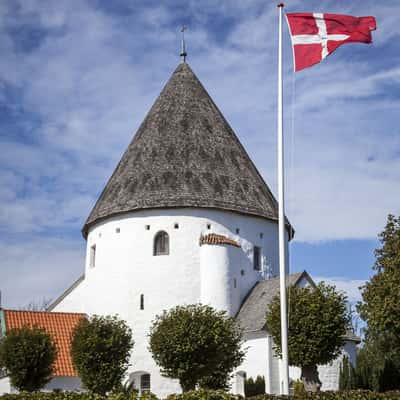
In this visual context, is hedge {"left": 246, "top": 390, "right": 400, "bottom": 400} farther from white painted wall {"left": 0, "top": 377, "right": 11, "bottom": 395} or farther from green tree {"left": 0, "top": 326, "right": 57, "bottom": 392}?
white painted wall {"left": 0, "top": 377, "right": 11, "bottom": 395}

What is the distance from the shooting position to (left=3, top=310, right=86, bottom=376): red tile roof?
38.7m

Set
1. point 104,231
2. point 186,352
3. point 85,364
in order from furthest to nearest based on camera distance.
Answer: point 104,231 < point 85,364 < point 186,352

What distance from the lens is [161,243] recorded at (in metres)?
40.1

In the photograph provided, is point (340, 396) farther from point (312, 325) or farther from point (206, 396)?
point (312, 325)

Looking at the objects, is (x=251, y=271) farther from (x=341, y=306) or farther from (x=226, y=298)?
(x=341, y=306)

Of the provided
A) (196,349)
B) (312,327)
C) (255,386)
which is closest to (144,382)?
(255,386)

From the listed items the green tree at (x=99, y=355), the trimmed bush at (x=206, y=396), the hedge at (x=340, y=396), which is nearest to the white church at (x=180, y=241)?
the green tree at (x=99, y=355)

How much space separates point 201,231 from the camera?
39875 millimetres

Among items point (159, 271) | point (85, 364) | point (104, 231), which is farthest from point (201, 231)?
point (85, 364)

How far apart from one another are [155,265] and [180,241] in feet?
6.70

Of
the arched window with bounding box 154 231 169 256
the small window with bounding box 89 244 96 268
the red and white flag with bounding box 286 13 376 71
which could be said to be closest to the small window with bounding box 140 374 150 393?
the arched window with bounding box 154 231 169 256

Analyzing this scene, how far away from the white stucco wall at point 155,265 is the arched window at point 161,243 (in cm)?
35

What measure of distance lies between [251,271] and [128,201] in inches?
342

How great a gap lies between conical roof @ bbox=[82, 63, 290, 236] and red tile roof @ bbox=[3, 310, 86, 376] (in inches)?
253
